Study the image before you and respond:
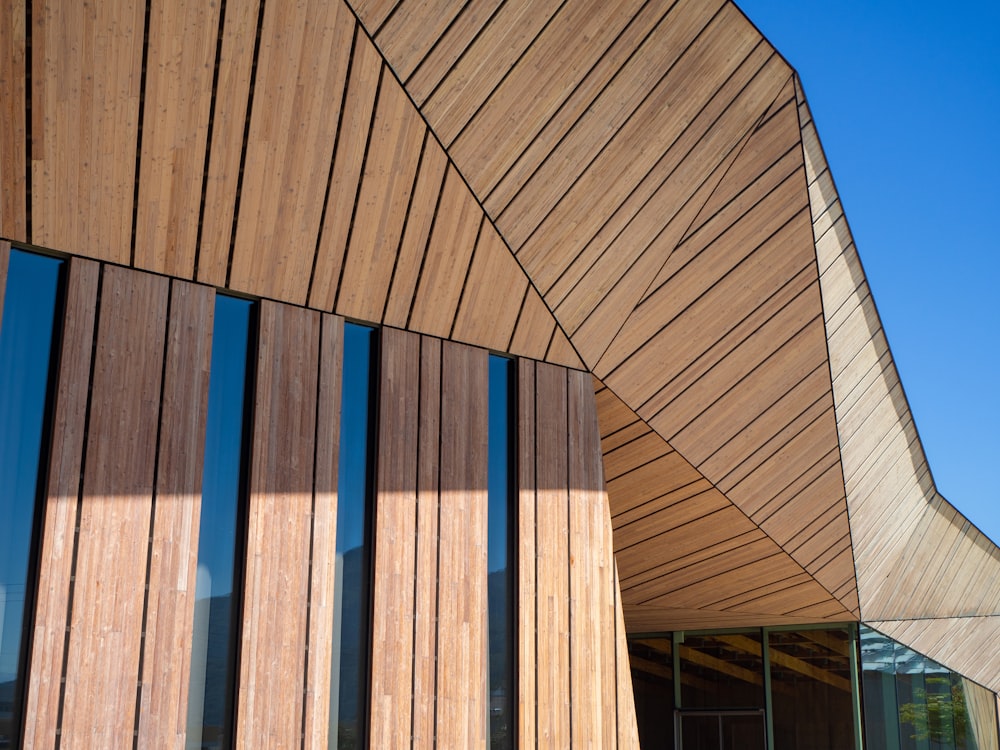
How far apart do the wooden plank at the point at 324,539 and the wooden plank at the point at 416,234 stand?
47 cm

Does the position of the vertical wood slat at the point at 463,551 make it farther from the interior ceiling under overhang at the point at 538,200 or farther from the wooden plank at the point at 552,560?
the wooden plank at the point at 552,560

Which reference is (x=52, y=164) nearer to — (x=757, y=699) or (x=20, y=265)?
(x=20, y=265)

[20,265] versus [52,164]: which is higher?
[52,164]

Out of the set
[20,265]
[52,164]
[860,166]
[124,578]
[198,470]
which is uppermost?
[860,166]

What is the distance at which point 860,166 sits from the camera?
42.3 meters

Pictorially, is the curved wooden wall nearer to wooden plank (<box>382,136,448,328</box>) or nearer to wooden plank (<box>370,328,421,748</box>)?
wooden plank (<box>370,328,421,748</box>)

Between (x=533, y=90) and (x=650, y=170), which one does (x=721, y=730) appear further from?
(x=533, y=90)

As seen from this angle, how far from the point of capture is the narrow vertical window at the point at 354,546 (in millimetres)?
7047

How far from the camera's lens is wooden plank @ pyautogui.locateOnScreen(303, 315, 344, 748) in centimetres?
684

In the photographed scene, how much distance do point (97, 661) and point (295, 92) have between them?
361cm

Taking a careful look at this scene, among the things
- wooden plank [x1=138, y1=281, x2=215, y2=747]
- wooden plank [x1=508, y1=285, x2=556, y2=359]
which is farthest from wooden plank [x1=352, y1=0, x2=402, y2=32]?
wooden plank [x1=508, y1=285, x2=556, y2=359]

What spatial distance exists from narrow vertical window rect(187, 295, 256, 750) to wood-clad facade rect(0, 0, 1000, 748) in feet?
0.32

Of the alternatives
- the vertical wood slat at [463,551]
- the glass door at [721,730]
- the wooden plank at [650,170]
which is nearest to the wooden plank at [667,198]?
the wooden plank at [650,170]

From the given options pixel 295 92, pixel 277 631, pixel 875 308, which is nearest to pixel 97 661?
pixel 277 631
